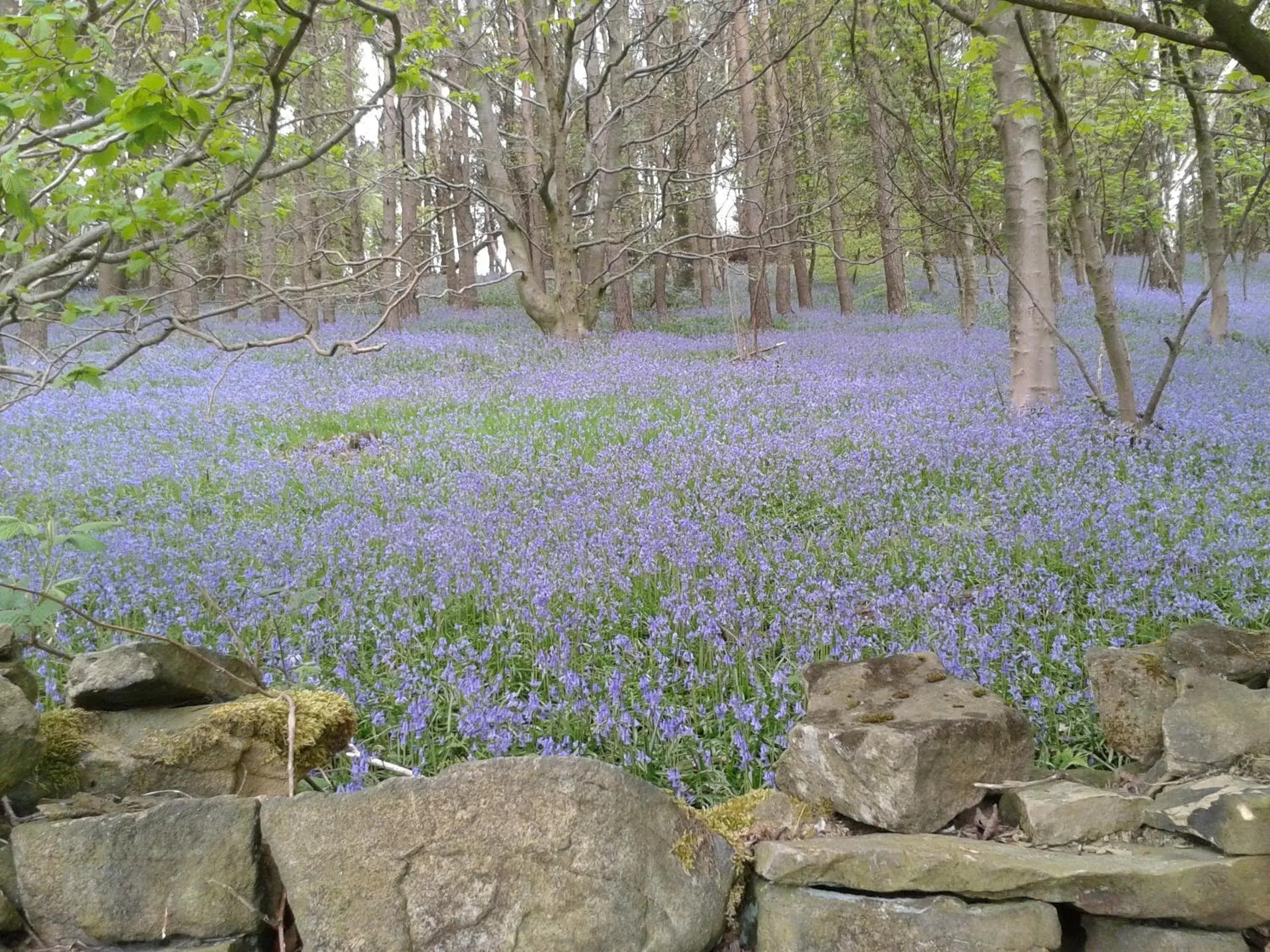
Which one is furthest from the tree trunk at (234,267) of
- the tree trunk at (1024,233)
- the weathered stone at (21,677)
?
the weathered stone at (21,677)

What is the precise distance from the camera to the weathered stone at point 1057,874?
6.56 feet

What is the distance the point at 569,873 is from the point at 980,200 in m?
18.8

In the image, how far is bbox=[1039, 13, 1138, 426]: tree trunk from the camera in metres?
6.43

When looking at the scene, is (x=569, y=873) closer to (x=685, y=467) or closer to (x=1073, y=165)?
(x=685, y=467)

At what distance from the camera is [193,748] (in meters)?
2.47

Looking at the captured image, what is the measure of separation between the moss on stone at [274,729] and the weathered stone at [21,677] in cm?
46

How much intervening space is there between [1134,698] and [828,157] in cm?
1734

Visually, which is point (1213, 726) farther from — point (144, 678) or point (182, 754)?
point (144, 678)

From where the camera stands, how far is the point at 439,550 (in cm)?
543

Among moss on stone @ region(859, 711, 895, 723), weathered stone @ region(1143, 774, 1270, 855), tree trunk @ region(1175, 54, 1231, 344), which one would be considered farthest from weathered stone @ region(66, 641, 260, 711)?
tree trunk @ region(1175, 54, 1231, 344)

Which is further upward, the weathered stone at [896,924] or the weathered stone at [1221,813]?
the weathered stone at [1221,813]

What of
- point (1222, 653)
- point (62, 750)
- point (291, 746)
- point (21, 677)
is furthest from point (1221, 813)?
point (21, 677)

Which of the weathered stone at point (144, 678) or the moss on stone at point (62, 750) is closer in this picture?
the moss on stone at point (62, 750)

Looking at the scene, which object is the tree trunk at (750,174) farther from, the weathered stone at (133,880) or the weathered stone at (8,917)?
the weathered stone at (8,917)
